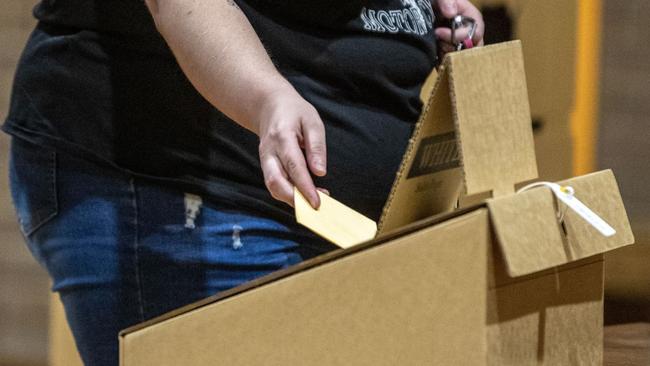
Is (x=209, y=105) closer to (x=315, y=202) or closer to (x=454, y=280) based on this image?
(x=315, y=202)

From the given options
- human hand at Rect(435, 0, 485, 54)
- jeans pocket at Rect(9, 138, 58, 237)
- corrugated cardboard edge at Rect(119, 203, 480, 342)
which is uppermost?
human hand at Rect(435, 0, 485, 54)

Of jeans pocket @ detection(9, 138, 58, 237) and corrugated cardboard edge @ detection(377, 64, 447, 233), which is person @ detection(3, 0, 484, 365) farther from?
corrugated cardboard edge @ detection(377, 64, 447, 233)

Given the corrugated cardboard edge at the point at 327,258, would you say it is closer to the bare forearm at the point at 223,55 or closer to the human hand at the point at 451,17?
the bare forearm at the point at 223,55

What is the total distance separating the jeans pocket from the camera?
3.96 feet

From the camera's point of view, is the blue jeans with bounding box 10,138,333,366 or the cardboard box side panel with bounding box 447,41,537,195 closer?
the cardboard box side panel with bounding box 447,41,537,195

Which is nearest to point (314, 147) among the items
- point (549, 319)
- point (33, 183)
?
point (549, 319)

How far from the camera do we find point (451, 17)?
52.1 inches

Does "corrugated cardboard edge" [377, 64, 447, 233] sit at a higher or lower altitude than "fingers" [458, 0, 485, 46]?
lower

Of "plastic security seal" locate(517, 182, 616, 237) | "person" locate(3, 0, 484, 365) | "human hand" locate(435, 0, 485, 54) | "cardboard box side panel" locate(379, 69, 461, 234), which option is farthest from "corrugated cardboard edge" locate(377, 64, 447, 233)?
"human hand" locate(435, 0, 485, 54)

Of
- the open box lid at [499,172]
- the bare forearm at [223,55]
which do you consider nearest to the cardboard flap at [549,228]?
the open box lid at [499,172]

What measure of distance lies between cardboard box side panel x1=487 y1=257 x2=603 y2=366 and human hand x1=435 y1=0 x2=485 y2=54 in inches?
19.2

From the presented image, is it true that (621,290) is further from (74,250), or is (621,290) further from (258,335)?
(258,335)

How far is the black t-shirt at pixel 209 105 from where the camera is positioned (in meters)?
1.16

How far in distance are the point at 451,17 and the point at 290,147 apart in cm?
49
